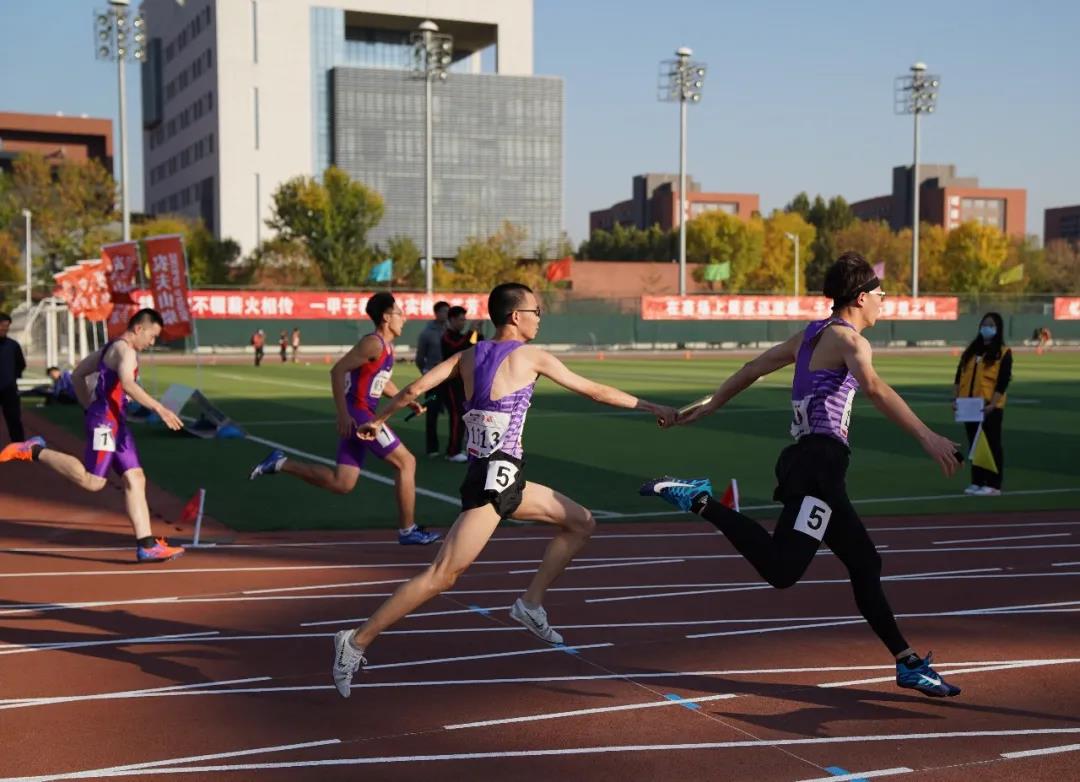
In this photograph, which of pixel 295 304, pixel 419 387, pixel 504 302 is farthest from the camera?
pixel 295 304

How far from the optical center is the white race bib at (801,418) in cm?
574

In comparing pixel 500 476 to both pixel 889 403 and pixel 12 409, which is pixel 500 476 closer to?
pixel 889 403

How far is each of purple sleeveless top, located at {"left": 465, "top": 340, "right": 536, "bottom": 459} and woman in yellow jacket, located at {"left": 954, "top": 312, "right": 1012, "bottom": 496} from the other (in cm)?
893

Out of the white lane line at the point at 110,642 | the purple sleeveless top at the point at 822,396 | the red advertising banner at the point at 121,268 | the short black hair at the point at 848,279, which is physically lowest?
the white lane line at the point at 110,642

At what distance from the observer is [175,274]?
22891mm

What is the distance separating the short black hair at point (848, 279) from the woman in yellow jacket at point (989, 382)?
8.34 m

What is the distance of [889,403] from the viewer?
5.56m

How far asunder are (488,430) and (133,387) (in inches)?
171

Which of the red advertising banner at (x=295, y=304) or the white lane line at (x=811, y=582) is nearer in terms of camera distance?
the white lane line at (x=811, y=582)

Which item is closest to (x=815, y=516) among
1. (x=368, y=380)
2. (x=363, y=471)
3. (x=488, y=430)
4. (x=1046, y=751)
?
(x=1046, y=751)

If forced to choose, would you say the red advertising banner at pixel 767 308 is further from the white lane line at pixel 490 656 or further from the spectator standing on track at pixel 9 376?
the white lane line at pixel 490 656

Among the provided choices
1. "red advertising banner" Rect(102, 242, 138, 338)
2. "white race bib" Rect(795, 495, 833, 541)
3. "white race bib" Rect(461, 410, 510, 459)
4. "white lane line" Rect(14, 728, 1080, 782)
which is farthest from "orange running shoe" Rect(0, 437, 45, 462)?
"red advertising banner" Rect(102, 242, 138, 338)

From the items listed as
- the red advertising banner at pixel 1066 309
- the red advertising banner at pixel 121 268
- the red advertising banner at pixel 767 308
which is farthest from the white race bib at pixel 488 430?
the red advertising banner at pixel 1066 309

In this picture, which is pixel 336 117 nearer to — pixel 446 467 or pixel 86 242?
pixel 86 242
